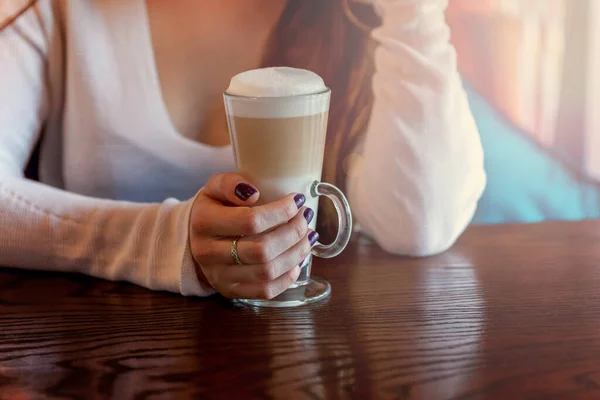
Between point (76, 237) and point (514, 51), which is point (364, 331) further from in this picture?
point (514, 51)

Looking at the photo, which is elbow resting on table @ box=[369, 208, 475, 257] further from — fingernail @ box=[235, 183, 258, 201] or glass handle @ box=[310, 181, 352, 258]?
fingernail @ box=[235, 183, 258, 201]

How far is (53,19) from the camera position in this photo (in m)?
1.02

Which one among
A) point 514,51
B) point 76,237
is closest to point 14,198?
point 76,237

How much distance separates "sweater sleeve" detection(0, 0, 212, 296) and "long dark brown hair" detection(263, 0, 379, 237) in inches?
14.8

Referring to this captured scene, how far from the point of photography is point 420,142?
36.9 inches

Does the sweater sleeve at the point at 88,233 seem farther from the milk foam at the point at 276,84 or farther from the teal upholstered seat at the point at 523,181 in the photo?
the teal upholstered seat at the point at 523,181

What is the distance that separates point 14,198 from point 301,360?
1.72ft

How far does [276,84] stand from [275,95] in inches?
0.6

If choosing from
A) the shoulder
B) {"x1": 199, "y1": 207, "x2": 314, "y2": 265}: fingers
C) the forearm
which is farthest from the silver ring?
the shoulder

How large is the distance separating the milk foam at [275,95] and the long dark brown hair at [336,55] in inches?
14.8

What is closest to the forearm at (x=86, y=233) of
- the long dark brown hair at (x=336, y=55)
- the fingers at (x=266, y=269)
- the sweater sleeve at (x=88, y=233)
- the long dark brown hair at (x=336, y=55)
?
the sweater sleeve at (x=88, y=233)

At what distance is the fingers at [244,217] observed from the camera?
2.23ft

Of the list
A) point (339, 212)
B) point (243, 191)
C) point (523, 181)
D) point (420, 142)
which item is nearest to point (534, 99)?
point (523, 181)

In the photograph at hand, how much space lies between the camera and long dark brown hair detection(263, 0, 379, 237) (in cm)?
107
